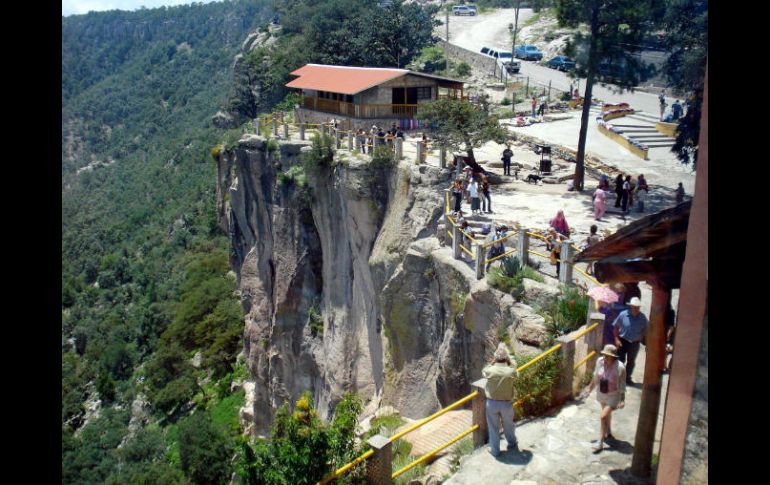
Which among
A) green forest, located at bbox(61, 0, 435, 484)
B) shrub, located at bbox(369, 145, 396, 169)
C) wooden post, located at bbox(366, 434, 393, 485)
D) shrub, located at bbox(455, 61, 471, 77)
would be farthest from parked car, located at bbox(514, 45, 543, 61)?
wooden post, located at bbox(366, 434, 393, 485)

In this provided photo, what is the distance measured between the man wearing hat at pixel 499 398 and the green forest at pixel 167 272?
2.21 m

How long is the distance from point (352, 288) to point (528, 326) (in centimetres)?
1555

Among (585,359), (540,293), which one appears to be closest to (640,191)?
(540,293)

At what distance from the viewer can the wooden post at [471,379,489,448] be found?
10.5m

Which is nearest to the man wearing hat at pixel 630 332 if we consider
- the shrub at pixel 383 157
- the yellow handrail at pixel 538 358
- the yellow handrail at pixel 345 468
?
the yellow handrail at pixel 538 358

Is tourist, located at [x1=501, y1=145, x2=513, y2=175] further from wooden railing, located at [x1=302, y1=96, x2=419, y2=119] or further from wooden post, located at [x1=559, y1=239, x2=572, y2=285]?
wooden post, located at [x1=559, y1=239, x2=572, y2=285]

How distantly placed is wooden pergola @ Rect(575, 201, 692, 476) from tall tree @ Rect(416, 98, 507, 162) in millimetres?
19454

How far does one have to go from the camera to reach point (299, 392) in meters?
34.3

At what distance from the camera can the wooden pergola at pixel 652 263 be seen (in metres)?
6.13

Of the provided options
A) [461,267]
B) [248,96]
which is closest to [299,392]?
[461,267]

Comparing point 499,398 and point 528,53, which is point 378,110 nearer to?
point 499,398

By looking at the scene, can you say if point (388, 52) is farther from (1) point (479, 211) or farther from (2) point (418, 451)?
(2) point (418, 451)

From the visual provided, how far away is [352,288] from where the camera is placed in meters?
29.0

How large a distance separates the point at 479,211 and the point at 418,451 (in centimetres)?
1174
